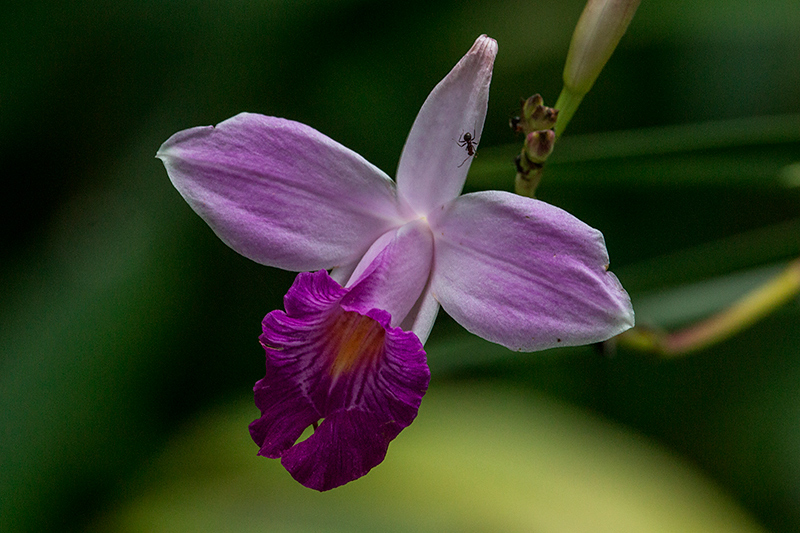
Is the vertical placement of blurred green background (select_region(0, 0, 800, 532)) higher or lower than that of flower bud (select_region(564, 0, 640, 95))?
lower

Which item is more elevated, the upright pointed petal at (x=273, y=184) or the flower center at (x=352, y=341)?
the upright pointed petal at (x=273, y=184)

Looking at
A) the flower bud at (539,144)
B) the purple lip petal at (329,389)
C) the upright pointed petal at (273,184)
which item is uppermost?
the flower bud at (539,144)

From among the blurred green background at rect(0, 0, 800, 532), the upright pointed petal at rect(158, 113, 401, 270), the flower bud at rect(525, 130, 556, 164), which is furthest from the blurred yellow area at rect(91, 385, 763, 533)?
the flower bud at rect(525, 130, 556, 164)

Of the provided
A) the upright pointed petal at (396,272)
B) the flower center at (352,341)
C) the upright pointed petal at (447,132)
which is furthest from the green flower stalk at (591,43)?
the flower center at (352,341)

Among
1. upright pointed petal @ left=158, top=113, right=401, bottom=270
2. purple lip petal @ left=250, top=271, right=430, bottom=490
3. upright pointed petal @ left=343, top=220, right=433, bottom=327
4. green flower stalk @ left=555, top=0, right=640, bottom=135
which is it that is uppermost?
green flower stalk @ left=555, top=0, right=640, bottom=135

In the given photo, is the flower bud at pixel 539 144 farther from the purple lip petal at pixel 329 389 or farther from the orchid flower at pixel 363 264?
the purple lip petal at pixel 329 389

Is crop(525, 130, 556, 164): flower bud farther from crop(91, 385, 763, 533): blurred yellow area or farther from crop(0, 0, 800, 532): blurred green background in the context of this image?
crop(91, 385, 763, 533): blurred yellow area

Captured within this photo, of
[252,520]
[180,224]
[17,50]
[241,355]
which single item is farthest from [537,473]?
[17,50]

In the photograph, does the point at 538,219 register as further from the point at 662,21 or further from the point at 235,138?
the point at 662,21
